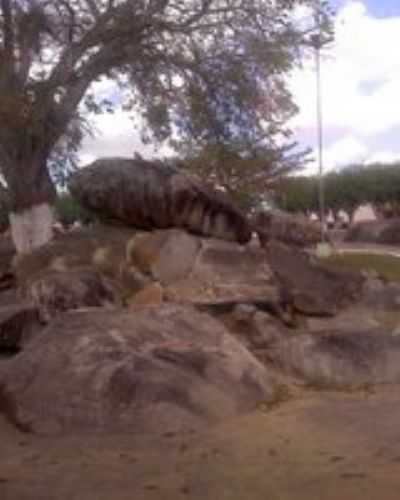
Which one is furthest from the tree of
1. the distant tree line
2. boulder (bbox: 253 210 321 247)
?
the distant tree line

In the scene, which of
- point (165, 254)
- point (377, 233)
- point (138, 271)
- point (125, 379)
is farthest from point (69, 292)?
point (377, 233)

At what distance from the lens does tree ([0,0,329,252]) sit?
17.1 m

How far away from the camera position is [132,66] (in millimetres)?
18406

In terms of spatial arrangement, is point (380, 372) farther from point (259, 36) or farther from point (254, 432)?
point (259, 36)

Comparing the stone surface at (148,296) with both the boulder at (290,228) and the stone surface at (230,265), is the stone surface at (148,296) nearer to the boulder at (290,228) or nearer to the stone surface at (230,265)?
the stone surface at (230,265)

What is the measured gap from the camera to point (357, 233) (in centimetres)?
4347

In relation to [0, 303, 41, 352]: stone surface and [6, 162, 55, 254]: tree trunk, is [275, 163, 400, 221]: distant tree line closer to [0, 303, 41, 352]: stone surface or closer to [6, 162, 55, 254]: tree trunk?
[6, 162, 55, 254]: tree trunk

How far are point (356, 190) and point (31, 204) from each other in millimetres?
44373

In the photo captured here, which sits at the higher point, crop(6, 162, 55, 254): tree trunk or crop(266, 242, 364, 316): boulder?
crop(6, 162, 55, 254): tree trunk

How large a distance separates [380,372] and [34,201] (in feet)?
27.7

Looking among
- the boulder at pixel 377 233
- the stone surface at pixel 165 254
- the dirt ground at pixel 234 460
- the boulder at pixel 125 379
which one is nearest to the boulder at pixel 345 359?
the boulder at pixel 125 379

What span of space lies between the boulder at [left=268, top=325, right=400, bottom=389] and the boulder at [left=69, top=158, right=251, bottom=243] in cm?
453

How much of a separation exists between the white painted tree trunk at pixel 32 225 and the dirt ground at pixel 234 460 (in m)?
8.30

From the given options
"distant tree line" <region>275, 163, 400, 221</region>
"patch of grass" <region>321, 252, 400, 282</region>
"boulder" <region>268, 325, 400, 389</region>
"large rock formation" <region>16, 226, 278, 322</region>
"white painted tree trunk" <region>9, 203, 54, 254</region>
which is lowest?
"boulder" <region>268, 325, 400, 389</region>
